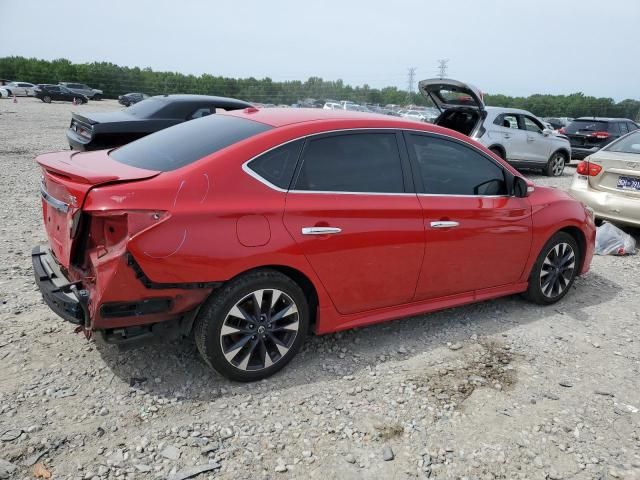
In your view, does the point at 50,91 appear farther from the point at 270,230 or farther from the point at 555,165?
the point at 270,230

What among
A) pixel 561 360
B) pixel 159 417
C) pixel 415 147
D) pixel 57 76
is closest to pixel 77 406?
pixel 159 417

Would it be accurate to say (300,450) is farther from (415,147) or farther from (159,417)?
(415,147)

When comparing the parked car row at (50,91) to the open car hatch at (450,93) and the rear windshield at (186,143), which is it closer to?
the open car hatch at (450,93)

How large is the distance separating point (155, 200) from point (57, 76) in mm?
55674

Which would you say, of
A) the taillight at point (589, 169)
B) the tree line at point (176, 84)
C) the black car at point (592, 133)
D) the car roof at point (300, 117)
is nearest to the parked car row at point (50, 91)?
the tree line at point (176, 84)

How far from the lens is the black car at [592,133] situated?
51.8 ft

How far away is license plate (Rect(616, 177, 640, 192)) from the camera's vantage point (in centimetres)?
644

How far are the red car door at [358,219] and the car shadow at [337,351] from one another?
1.22ft

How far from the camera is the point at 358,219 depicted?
133 inches

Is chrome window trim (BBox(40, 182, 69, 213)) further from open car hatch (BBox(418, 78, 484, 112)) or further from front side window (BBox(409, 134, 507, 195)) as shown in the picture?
open car hatch (BBox(418, 78, 484, 112))

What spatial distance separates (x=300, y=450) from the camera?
2.72m

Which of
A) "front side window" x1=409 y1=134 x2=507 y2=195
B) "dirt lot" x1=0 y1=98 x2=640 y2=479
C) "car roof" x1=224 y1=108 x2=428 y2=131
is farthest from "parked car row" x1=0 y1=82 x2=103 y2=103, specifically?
"front side window" x1=409 y1=134 x2=507 y2=195

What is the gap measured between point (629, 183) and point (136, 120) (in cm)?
751

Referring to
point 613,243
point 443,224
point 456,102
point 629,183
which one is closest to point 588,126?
point 456,102
